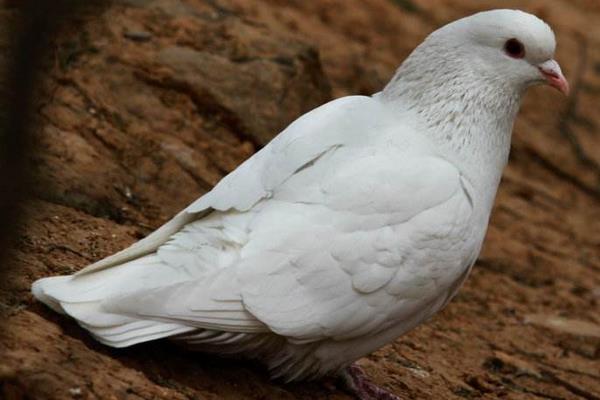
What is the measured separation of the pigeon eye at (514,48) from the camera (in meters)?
4.74

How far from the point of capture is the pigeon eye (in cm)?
474

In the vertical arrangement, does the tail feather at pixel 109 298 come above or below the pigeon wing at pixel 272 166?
below

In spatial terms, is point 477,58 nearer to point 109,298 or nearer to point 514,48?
point 514,48

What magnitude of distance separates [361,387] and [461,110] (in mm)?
1191

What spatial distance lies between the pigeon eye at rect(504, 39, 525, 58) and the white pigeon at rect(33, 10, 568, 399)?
0.16 m

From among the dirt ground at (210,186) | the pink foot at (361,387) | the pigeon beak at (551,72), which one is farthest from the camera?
the pigeon beak at (551,72)

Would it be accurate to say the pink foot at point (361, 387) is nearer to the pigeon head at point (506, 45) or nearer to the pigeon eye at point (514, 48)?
the pigeon head at point (506, 45)

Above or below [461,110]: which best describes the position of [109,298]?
below

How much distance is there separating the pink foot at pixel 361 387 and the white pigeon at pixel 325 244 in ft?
0.04

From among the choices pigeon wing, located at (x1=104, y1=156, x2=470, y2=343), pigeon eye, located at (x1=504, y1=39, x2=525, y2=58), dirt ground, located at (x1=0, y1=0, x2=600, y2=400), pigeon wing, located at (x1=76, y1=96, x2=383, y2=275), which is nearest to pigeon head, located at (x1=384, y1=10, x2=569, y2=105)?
pigeon eye, located at (x1=504, y1=39, x2=525, y2=58)

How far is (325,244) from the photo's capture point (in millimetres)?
4062

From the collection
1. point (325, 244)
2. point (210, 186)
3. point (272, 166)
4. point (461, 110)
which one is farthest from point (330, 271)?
point (210, 186)

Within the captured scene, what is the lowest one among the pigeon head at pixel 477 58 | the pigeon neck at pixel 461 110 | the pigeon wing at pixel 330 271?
the pigeon wing at pixel 330 271

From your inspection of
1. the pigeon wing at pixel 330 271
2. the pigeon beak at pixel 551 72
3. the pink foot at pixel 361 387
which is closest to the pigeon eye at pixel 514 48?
the pigeon beak at pixel 551 72
